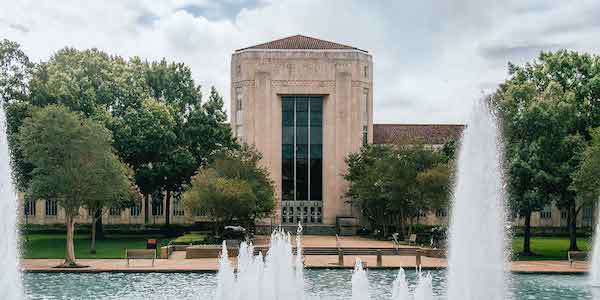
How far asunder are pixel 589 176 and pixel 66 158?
22.1 meters

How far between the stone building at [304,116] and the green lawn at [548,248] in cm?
791

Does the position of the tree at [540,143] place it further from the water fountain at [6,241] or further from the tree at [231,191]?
the water fountain at [6,241]

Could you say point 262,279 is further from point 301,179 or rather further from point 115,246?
point 301,179

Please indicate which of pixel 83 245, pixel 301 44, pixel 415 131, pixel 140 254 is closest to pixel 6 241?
pixel 140 254

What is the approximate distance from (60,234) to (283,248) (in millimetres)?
39942

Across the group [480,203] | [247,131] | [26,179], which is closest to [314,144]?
[247,131]

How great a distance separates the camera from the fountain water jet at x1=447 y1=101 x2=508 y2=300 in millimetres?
19719

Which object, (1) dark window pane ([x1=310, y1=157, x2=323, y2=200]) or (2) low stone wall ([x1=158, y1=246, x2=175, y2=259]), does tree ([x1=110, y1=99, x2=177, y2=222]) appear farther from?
(2) low stone wall ([x1=158, y1=246, x2=175, y2=259])

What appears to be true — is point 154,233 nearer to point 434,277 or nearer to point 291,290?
point 434,277

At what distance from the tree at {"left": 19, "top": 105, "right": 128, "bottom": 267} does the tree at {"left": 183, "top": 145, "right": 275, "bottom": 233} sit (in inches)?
382

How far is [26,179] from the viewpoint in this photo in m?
46.8

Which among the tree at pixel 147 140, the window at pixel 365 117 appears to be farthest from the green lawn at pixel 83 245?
the window at pixel 365 117

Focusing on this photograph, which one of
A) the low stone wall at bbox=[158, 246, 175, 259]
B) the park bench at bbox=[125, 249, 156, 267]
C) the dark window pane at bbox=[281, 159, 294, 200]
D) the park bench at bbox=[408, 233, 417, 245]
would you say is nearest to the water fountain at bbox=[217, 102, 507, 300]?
the park bench at bbox=[125, 249, 156, 267]

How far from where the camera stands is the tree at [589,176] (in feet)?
120
